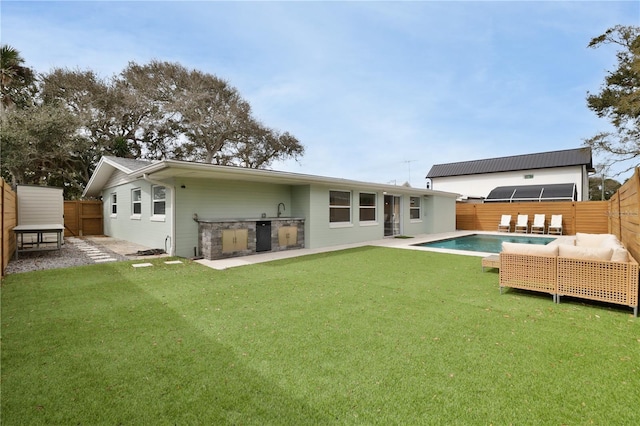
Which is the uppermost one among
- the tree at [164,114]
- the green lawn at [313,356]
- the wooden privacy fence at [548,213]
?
the tree at [164,114]

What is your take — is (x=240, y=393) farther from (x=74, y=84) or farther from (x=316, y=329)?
(x=74, y=84)

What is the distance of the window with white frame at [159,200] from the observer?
9.90m

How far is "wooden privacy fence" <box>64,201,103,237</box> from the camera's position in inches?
615

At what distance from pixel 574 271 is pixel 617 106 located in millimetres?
13610

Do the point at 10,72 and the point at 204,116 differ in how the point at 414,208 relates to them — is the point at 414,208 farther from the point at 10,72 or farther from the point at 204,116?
the point at 10,72

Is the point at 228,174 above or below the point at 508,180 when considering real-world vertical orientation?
below

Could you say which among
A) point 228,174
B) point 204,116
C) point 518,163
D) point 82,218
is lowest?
point 82,218

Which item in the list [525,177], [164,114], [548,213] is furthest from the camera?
[525,177]

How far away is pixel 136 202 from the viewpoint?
39.7 feet

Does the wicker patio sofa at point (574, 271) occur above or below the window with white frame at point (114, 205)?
below

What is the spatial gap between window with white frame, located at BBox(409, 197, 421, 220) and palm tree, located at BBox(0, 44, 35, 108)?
21.2 meters

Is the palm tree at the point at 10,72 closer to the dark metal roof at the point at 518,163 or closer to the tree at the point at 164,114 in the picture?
the tree at the point at 164,114

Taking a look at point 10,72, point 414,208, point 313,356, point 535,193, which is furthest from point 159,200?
point 535,193

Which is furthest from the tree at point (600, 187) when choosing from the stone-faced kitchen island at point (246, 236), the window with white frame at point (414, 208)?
the stone-faced kitchen island at point (246, 236)
